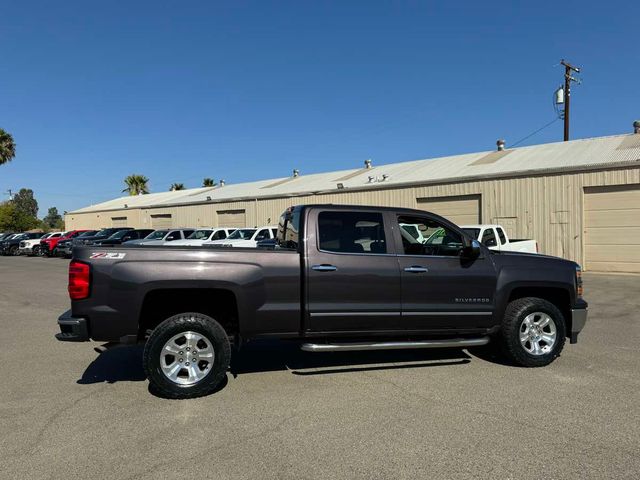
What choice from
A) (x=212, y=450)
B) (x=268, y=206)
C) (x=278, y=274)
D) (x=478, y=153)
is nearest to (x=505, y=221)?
(x=478, y=153)

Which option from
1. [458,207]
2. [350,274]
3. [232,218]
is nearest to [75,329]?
[350,274]

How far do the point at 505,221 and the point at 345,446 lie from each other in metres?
17.0

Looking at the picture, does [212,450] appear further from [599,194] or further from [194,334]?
[599,194]

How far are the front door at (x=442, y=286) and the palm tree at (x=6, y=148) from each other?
4901cm

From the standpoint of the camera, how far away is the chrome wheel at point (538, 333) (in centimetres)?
561

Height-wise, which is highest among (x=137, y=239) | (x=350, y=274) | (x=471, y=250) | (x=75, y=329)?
(x=137, y=239)

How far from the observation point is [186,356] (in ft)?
15.5

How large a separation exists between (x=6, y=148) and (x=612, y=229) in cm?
4816

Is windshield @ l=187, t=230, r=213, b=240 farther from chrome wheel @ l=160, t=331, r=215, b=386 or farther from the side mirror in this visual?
the side mirror

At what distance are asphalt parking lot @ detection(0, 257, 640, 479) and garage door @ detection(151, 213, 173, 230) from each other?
31.7 meters

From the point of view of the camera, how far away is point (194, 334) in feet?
15.6

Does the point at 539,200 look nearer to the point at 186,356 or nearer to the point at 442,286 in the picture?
the point at 442,286

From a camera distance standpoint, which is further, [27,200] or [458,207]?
[27,200]

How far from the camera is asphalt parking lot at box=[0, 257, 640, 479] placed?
3.32 m
